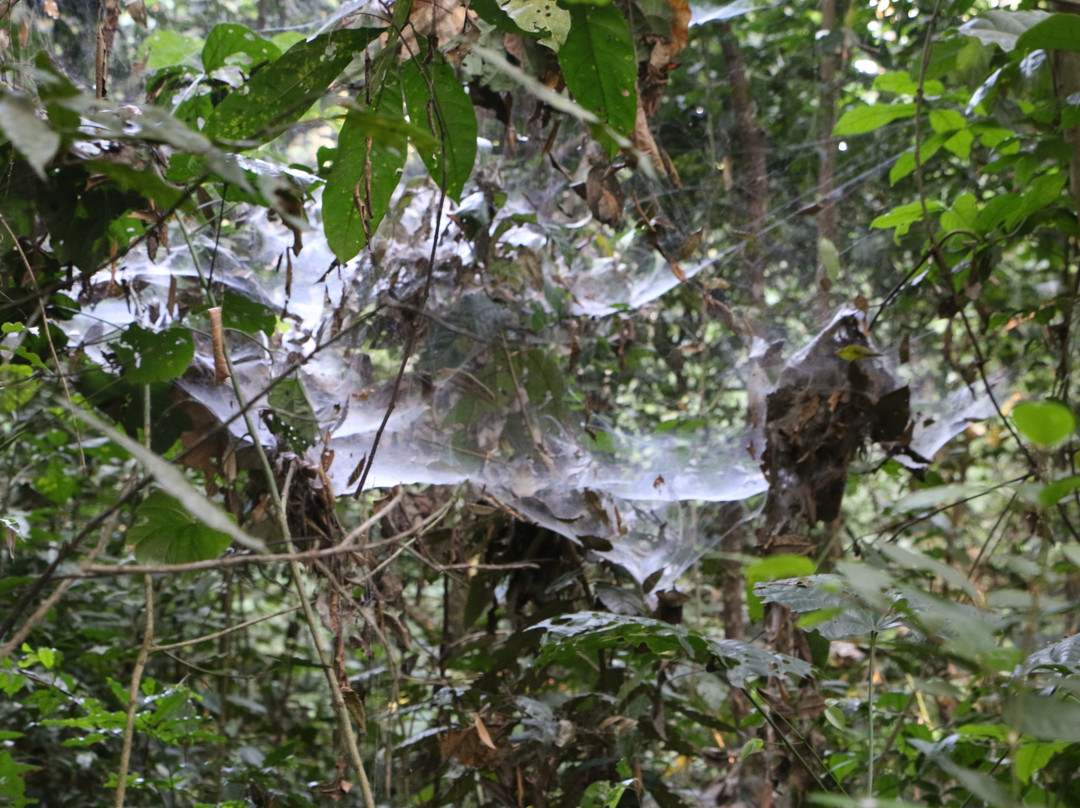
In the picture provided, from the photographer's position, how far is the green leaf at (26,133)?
44cm

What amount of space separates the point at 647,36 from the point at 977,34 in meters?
0.54

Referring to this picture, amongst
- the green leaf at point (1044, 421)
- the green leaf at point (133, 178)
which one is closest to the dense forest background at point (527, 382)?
the green leaf at point (133, 178)

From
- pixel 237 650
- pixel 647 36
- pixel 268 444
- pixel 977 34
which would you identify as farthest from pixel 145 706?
pixel 977 34

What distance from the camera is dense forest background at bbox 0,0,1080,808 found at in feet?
3.45

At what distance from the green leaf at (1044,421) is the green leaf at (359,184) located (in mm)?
743

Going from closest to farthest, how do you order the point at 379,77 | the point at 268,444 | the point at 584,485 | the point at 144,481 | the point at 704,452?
the point at 144,481 < the point at 379,77 < the point at 268,444 < the point at 584,485 < the point at 704,452

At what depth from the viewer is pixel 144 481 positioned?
23.7 inches

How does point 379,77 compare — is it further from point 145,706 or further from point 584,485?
point 145,706

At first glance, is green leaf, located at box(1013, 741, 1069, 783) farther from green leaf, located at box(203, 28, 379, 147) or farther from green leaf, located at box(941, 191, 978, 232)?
green leaf, located at box(203, 28, 379, 147)

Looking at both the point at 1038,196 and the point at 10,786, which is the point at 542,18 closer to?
the point at 1038,196

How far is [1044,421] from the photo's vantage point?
46cm

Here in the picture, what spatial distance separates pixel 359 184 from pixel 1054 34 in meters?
1.04

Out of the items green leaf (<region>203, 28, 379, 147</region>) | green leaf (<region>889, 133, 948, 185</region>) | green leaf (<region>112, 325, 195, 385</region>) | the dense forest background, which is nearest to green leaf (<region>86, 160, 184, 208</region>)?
the dense forest background

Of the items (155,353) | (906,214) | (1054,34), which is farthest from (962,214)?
(155,353)
